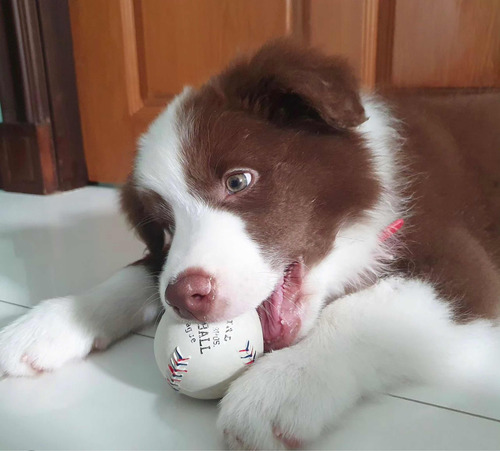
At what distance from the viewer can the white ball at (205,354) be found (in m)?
1.29

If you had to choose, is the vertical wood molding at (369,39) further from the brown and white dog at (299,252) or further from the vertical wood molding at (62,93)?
the vertical wood molding at (62,93)

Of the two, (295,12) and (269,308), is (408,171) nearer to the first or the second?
(269,308)

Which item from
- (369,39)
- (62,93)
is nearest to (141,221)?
(369,39)

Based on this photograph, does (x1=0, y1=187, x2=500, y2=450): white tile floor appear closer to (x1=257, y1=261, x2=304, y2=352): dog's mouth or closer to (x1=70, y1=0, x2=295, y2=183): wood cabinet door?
(x1=257, y1=261, x2=304, y2=352): dog's mouth

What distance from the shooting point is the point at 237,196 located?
154 cm

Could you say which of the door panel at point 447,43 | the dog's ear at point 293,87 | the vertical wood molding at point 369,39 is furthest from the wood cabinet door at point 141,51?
the dog's ear at point 293,87

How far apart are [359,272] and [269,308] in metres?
0.39

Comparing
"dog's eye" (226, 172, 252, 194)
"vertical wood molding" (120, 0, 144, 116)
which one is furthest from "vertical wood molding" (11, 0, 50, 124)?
"dog's eye" (226, 172, 252, 194)

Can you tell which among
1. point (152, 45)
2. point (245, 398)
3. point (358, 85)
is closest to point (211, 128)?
point (358, 85)

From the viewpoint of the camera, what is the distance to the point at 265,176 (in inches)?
62.1

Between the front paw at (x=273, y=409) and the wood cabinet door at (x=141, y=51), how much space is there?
7.74ft

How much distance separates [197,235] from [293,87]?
1.65ft

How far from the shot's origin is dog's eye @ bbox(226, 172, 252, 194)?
156 centimetres

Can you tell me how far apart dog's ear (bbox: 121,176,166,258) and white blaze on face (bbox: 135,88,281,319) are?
0.18m
